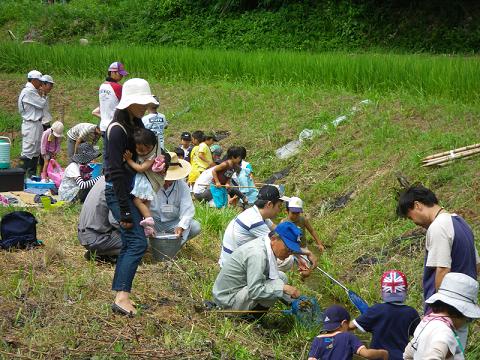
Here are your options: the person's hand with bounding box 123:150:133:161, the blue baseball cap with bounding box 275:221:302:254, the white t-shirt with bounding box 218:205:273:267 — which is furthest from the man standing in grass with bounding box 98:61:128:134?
the blue baseball cap with bounding box 275:221:302:254

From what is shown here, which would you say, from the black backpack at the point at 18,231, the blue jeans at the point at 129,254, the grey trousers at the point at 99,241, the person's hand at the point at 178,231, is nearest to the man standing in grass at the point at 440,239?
the blue jeans at the point at 129,254

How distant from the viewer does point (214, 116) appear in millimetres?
15211

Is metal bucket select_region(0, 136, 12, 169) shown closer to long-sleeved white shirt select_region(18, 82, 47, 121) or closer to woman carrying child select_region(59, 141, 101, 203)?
long-sleeved white shirt select_region(18, 82, 47, 121)

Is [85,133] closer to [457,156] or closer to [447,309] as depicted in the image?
[457,156]

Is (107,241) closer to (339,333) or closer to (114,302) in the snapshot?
(114,302)

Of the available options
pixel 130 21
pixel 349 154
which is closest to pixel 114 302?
pixel 349 154

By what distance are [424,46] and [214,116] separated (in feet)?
27.2

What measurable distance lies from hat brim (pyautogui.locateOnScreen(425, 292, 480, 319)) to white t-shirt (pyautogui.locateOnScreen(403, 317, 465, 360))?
11cm

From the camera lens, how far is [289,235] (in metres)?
6.64

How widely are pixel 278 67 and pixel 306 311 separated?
9.98 meters

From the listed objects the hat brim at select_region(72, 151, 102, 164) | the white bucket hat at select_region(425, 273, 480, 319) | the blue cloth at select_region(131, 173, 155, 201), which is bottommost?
the hat brim at select_region(72, 151, 102, 164)

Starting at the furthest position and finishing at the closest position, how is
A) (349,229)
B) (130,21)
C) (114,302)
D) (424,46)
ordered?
(130,21), (424,46), (349,229), (114,302)

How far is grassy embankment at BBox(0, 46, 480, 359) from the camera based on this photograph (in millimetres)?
6227

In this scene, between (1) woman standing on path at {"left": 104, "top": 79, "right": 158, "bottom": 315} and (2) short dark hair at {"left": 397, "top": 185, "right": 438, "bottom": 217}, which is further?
(1) woman standing on path at {"left": 104, "top": 79, "right": 158, "bottom": 315}
